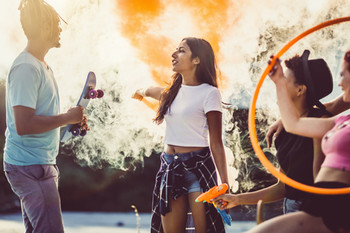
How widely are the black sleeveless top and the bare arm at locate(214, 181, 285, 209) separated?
58mm

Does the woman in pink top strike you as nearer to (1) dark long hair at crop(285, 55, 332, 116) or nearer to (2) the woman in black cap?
(2) the woman in black cap

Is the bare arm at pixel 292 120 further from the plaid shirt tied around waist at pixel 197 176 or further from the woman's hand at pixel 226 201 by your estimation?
the plaid shirt tied around waist at pixel 197 176

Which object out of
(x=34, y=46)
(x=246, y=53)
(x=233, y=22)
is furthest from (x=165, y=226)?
(x=246, y=53)

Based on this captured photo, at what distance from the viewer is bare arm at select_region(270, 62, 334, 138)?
5.85ft

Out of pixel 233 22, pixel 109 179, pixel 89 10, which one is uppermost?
pixel 89 10

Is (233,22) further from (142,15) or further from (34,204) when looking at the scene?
(34,204)

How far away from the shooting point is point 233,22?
17.0 ft

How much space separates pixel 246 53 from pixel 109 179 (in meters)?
3.72

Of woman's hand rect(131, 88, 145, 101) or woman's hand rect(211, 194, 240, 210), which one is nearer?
woman's hand rect(211, 194, 240, 210)

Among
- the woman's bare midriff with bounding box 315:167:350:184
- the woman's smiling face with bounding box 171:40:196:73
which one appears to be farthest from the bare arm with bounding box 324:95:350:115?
the woman's smiling face with bounding box 171:40:196:73

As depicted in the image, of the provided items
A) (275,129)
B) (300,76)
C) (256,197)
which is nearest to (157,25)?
(275,129)

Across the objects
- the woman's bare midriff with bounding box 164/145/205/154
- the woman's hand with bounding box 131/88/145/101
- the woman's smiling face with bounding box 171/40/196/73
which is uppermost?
the woman's smiling face with bounding box 171/40/196/73

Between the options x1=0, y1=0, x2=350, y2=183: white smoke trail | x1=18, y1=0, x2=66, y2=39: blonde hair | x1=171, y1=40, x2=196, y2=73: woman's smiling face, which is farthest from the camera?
x1=0, y1=0, x2=350, y2=183: white smoke trail

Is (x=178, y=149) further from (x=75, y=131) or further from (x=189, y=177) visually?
(x=75, y=131)
